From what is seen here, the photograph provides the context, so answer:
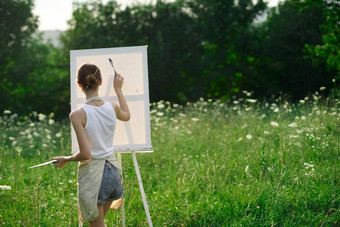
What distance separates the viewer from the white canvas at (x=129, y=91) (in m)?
3.45

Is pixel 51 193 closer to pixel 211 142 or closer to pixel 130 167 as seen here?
pixel 130 167

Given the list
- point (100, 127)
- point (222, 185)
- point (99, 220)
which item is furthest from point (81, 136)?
point (222, 185)

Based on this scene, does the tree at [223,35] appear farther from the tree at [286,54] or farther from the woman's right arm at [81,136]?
the woman's right arm at [81,136]

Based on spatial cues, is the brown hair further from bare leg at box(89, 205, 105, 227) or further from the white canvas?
bare leg at box(89, 205, 105, 227)

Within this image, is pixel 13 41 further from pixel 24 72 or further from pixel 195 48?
pixel 195 48

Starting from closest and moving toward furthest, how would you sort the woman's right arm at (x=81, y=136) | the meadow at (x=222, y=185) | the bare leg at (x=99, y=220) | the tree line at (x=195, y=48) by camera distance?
1. the woman's right arm at (x=81, y=136)
2. the bare leg at (x=99, y=220)
3. the meadow at (x=222, y=185)
4. the tree line at (x=195, y=48)

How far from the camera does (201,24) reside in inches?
659

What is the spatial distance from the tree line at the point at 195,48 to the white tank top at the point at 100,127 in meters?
13.1

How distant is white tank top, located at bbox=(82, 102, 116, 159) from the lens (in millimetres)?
2635

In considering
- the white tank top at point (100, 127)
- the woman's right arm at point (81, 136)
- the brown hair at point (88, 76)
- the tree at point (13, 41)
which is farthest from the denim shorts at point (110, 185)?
the tree at point (13, 41)

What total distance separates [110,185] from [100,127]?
17.2 inches

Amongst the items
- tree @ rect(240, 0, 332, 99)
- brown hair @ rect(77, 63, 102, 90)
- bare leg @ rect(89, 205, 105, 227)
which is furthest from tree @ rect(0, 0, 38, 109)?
bare leg @ rect(89, 205, 105, 227)

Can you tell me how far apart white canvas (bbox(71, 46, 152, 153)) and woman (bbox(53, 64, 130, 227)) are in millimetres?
656

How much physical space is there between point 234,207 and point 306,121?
2796 millimetres
